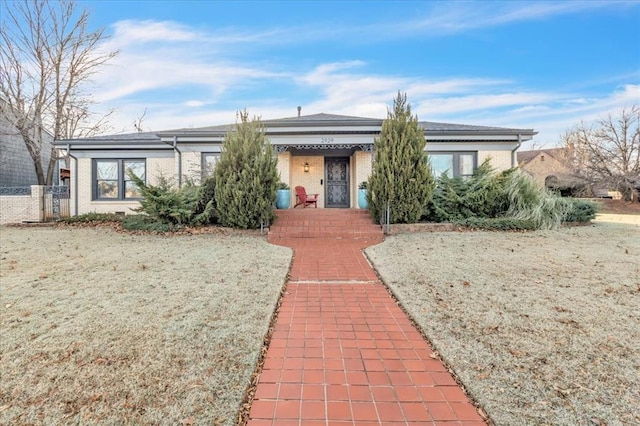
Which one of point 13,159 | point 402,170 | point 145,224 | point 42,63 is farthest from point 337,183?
point 13,159

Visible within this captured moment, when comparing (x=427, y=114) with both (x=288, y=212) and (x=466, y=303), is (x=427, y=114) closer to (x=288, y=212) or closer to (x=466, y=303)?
(x=288, y=212)

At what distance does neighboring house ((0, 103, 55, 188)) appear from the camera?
57.3 feet

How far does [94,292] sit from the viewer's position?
14.4 feet

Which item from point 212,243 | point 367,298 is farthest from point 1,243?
point 367,298

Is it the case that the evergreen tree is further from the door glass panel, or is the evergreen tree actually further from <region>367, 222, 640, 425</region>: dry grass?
the door glass panel

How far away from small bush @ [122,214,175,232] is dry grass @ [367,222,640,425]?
6.34 m

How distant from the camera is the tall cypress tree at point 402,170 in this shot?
9.34m

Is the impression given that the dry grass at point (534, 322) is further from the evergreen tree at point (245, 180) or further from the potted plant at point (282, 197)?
the potted plant at point (282, 197)

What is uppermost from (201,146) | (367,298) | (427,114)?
(427,114)

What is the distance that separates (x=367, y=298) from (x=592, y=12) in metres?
13.0

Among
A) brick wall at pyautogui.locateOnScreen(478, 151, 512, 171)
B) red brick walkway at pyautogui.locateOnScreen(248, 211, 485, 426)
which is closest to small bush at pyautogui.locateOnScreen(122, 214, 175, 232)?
red brick walkway at pyautogui.locateOnScreen(248, 211, 485, 426)

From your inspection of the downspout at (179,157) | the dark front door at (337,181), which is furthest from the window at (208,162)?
the dark front door at (337,181)

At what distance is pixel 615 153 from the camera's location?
74.5 ft

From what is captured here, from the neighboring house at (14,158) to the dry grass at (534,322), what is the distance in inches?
836
